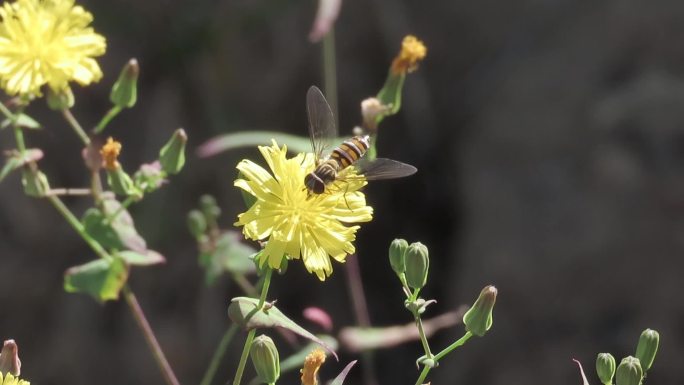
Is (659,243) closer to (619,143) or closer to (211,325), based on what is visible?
(619,143)

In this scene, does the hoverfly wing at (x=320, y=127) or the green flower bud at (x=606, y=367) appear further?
the hoverfly wing at (x=320, y=127)

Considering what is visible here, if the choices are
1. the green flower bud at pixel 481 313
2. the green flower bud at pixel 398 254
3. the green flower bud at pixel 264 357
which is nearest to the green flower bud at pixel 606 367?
the green flower bud at pixel 481 313

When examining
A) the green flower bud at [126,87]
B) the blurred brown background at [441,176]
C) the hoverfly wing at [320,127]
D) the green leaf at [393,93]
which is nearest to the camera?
the hoverfly wing at [320,127]

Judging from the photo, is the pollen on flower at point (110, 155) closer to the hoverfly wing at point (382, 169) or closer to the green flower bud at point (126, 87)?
the green flower bud at point (126, 87)

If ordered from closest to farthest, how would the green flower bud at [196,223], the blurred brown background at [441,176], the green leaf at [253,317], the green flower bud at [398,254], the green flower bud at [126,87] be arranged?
the green leaf at [253,317] < the green flower bud at [398,254] < the green flower bud at [126,87] < the green flower bud at [196,223] < the blurred brown background at [441,176]

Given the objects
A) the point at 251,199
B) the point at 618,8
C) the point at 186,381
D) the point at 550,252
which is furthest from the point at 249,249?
the point at 618,8
